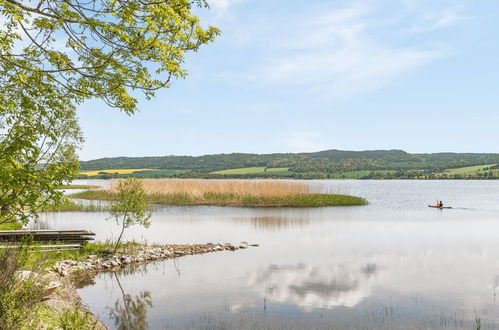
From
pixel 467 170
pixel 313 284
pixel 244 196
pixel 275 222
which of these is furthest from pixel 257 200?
pixel 467 170

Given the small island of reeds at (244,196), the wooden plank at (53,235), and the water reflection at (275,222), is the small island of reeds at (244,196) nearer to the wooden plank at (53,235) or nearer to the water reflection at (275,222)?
the water reflection at (275,222)

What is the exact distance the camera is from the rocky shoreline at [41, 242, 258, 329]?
11.1 m

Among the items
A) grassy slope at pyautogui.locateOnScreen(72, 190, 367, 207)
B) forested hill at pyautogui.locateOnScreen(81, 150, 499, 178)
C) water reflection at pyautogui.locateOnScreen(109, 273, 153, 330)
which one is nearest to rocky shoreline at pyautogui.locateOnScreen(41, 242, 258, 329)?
water reflection at pyautogui.locateOnScreen(109, 273, 153, 330)

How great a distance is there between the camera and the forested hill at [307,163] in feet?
516

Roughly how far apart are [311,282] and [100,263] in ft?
28.3

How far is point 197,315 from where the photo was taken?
10.8 meters

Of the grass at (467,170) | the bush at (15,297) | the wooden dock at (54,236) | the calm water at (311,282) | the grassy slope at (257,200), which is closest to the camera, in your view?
the bush at (15,297)

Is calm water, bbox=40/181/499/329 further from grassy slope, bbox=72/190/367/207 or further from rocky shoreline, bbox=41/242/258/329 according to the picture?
grassy slope, bbox=72/190/367/207

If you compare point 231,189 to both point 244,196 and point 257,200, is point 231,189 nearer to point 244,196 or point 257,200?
point 244,196

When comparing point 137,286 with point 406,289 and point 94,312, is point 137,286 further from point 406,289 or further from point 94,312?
point 406,289

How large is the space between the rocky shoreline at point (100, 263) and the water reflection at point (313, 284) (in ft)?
16.1

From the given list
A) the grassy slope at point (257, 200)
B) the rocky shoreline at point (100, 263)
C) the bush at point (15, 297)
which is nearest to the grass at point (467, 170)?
the grassy slope at point (257, 200)

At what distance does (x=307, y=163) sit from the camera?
173 metres

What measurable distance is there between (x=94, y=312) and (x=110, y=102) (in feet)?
19.5
